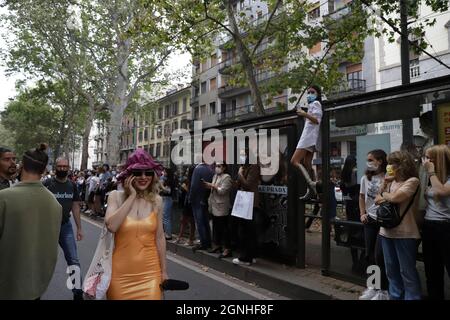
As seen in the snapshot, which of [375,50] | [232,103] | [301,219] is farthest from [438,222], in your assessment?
[232,103]

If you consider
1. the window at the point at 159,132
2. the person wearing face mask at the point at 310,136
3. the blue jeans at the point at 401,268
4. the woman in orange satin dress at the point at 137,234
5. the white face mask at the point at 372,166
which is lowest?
the blue jeans at the point at 401,268

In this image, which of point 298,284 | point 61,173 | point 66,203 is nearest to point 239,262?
point 298,284

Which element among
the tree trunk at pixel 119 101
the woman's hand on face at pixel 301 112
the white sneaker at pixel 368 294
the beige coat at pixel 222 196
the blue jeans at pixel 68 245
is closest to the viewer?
the white sneaker at pixel 368 294

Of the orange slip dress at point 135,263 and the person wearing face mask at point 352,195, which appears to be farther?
the person wearing face mask at point 352,195

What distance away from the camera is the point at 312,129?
18.2ft

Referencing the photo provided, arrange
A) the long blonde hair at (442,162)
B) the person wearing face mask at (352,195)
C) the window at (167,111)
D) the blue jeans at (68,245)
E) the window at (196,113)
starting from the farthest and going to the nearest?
1. the window at (167,111)
2. the window at (196,113)
3. the person wearing face mask at (352,195)
4. the blue jeans at (68,245)
5. the long blonde hair at (442,162)

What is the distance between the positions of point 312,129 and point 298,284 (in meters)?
2.11

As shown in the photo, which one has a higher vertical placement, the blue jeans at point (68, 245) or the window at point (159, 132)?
the window at point (159, 132)

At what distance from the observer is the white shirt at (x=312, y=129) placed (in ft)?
18.0

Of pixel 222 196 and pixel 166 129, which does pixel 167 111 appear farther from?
pixel 222 196

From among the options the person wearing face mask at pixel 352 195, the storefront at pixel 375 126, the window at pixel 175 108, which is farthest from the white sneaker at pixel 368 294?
the window at pixel 175 108

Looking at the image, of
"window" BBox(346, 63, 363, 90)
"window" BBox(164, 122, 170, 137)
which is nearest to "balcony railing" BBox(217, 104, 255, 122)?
"window" BBox(346, 63, 363, 90)

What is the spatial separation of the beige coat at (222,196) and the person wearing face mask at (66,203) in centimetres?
238

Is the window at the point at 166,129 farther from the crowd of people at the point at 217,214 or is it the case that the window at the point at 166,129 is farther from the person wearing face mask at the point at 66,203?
the person wearing face mask at the point at 66,203
